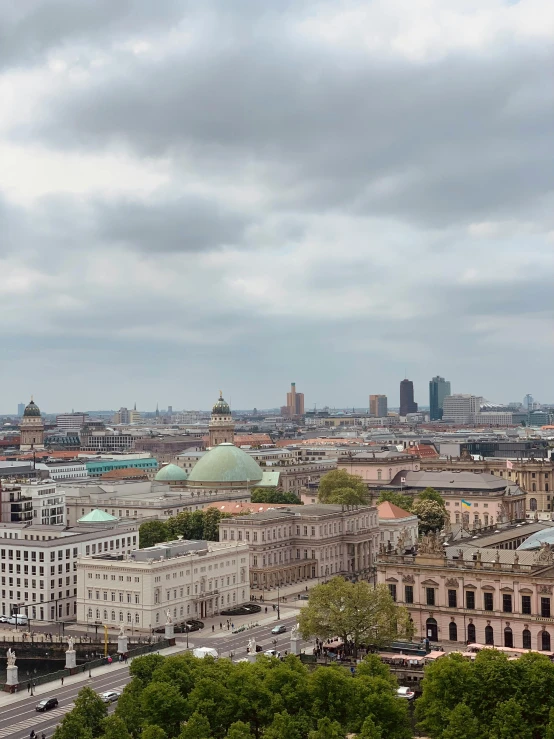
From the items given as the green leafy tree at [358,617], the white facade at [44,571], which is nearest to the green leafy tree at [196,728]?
the green leafy tree at [358,617]

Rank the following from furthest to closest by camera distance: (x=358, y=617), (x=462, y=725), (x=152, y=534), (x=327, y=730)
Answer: (x=152, y=534) < (x=358, y=617) < (x=462, y=725) < (x=327, y=730)

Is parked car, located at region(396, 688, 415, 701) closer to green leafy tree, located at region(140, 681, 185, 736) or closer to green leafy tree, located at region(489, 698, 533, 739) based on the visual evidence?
green leafy tree, located at region(489, 698, 533, 739)

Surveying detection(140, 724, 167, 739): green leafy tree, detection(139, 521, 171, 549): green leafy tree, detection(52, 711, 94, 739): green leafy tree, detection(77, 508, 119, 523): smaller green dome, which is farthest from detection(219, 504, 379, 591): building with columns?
detection(140, 724, 167, 739): green leafy tree

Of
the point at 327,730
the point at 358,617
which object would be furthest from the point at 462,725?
the point at 358,617

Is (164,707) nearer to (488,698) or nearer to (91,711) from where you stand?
(91,711)

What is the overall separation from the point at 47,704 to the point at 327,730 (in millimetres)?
32181

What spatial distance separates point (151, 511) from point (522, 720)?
12550 centimetres

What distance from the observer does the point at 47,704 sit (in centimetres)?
Answer: 9812

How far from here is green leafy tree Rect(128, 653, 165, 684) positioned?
290ft

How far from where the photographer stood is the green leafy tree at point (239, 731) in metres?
75.9

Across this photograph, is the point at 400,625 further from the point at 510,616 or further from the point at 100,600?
the point at 100,600

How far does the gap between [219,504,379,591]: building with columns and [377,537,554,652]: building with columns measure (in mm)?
41501

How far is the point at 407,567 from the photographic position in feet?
392

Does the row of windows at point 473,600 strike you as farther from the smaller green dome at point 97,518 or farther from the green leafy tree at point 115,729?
the smaller green dome at point 97,518
